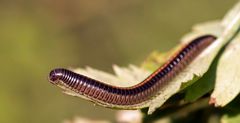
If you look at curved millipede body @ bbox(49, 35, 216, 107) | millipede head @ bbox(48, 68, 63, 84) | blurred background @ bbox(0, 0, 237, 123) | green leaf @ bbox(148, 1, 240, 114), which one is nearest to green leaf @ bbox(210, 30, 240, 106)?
green leaf @ bbox(148, 1, 240, 114)

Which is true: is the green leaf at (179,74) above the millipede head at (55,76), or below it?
above

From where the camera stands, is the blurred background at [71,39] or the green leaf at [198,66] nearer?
the green leaf at [198,66]

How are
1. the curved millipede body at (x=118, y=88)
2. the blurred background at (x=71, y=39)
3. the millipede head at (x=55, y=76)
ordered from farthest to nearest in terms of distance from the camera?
the blurred background at (x=71, y=39) → the millipede head at (x=55, y=76) → the curved millipede body at (x=118, y=88)

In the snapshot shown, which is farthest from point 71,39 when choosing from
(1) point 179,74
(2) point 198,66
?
(2) point 198,66

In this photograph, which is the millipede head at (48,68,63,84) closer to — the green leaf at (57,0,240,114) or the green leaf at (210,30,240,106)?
the green leaf at (57,0,240,114)

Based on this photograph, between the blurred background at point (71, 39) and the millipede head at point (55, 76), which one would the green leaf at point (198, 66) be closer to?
the millipede head at point (55, 76)

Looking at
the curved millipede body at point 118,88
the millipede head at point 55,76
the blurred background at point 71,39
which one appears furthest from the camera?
the blurred background at point 71,39

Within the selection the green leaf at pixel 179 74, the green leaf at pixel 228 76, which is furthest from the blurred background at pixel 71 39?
the green leaf at pixel 228 76
